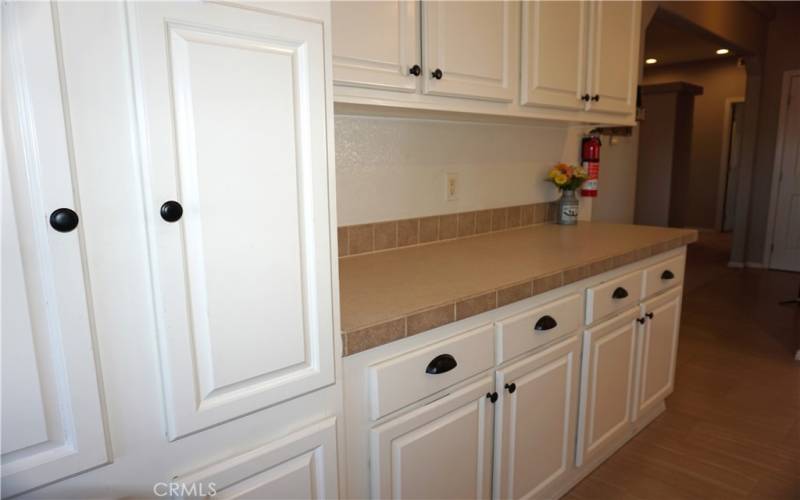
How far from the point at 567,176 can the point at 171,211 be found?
208cm

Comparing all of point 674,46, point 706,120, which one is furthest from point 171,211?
point 706,120

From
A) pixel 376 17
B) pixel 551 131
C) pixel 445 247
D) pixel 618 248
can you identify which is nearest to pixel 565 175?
pixel 551 131

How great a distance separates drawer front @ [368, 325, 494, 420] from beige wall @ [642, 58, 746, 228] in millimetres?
8070

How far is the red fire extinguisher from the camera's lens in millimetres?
2664

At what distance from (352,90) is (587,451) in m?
1.51

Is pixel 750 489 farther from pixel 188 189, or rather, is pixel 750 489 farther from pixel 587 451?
pixel 188 189

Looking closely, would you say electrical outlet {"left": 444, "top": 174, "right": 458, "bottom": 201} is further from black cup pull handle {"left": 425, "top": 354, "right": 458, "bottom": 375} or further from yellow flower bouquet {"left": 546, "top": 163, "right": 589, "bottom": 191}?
black cup pull handle {"left": 425, "top": 354, "right": 458, "bottom": 375}

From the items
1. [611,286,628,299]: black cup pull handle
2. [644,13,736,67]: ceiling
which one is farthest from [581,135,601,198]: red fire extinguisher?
[644,13,736,67]: ceiling

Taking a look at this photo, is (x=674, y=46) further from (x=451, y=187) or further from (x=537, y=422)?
→ (x=537, y=422)

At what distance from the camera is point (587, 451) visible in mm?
1850

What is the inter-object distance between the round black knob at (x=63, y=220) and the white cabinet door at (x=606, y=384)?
151cm

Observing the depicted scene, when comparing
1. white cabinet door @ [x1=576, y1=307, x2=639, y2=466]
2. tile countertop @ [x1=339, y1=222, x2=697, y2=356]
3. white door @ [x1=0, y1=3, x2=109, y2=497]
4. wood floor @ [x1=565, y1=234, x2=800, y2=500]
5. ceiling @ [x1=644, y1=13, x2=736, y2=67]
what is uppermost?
ceiling @ [x1=644, y1=13, x2=736, y2=67]

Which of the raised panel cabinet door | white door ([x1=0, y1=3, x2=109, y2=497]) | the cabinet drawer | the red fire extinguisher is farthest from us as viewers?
the red fire extinguisher

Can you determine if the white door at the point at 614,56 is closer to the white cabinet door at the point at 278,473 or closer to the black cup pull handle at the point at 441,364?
the black cup pull handle at the point at 441,364
